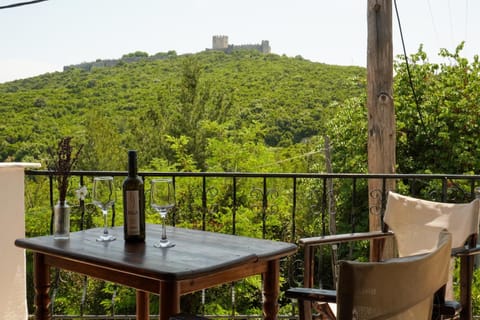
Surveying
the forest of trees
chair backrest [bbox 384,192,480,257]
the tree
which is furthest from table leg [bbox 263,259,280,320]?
the tree

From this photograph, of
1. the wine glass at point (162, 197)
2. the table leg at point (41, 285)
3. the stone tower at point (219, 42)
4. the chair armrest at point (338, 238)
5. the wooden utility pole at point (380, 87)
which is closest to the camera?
the wine glass at point (162, 197)

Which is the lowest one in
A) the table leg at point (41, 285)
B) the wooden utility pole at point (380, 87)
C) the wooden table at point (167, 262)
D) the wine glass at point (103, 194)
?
the table leg at point (41, 285)

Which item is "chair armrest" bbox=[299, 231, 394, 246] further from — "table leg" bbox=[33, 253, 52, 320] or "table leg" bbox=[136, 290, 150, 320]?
"table leg" bbox=[33, 253, 52, 320]

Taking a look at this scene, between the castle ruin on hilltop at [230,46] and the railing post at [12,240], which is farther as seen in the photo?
the castle ruin on hilltop at [230,46]

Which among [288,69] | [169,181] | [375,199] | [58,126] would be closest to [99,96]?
[58,126]

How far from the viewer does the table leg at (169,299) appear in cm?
160

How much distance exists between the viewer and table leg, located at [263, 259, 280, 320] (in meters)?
1.90

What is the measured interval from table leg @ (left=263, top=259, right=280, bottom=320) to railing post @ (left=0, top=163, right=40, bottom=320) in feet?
5.93

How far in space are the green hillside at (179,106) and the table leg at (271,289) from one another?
14.7 m

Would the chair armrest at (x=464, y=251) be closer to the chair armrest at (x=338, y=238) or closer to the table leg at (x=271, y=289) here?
the chair armrest at (x=338, y=238)

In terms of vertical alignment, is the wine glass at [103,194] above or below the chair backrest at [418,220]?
above

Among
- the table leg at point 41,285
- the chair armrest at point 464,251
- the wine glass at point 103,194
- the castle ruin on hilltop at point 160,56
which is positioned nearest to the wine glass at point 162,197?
the wine glass at point 103,194

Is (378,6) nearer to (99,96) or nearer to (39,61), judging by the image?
(99,96)

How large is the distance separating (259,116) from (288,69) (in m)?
2.27
